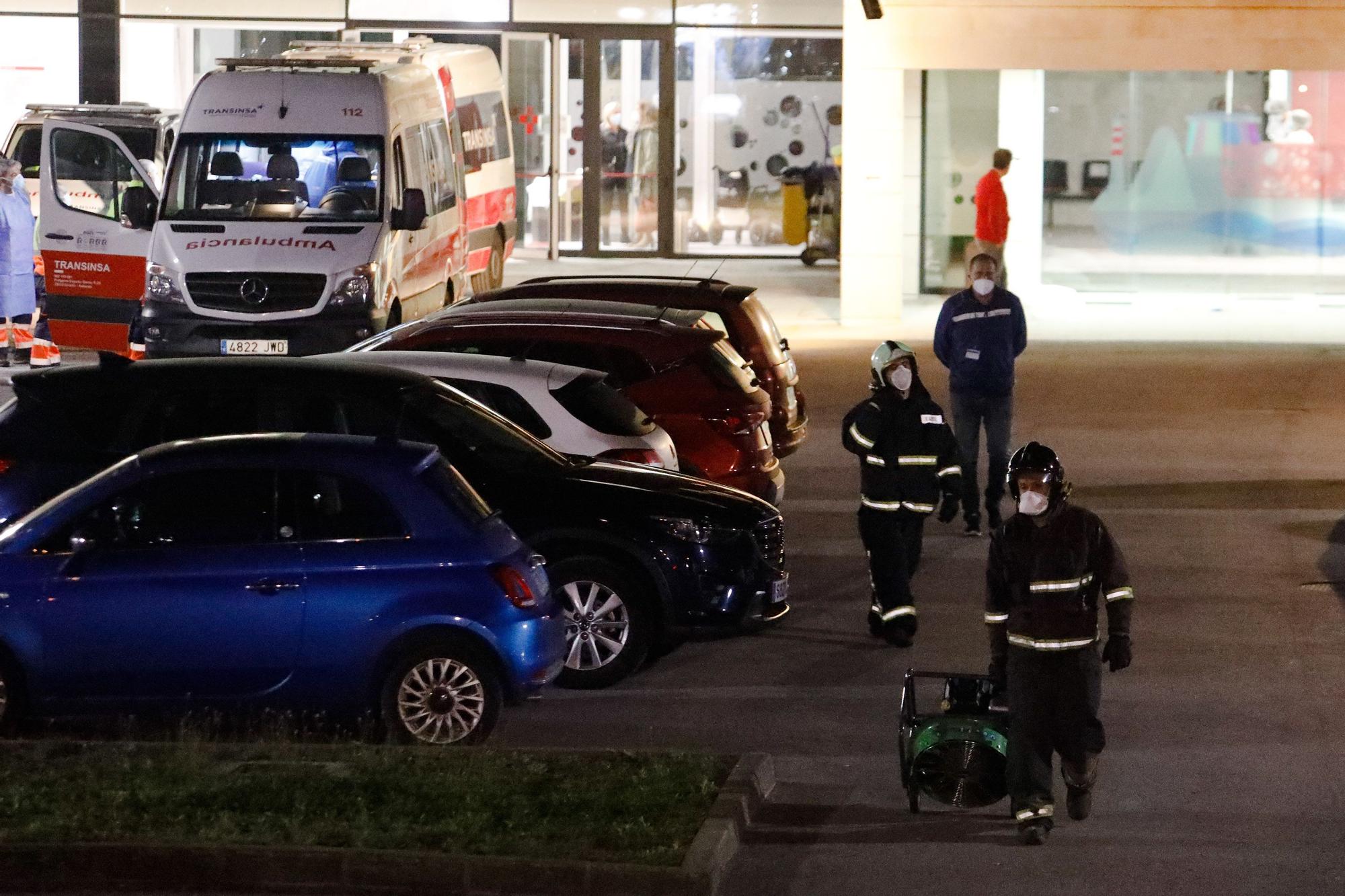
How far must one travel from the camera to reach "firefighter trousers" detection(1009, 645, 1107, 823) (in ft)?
23.9

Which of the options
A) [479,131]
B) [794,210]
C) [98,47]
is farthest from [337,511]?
[98,47]

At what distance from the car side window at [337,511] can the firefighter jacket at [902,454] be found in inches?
Result: 118

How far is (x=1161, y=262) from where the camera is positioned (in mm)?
27406

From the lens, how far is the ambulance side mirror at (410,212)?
19.1 metres

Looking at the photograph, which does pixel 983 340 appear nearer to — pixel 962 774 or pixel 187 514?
pixel 962 774

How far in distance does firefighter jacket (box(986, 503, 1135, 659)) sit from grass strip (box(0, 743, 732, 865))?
4.33ft

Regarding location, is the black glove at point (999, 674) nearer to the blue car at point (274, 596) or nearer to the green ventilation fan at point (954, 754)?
the green ventilation fan at point (954, 754)

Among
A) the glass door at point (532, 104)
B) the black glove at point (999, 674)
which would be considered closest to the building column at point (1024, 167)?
the glass door at point (532, 104)

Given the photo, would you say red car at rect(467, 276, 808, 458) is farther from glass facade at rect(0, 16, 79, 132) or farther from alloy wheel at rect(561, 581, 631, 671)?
glass facade at rect(0, 16, 79, 132)

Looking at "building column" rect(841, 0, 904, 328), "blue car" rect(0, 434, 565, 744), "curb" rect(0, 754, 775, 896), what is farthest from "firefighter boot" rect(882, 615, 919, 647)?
"building column" rect(841, 0, 904, 328)

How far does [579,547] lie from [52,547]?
258 cm

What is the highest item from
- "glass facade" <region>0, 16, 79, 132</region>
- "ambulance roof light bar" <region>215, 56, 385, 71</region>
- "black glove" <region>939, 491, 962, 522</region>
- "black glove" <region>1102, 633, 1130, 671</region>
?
"glass facade" <region>0, 16, 79, 132</region>

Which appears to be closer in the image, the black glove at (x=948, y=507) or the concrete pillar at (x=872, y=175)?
the black glove at (x=948, y=507)

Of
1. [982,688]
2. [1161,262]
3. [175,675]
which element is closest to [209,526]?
[175,675]
